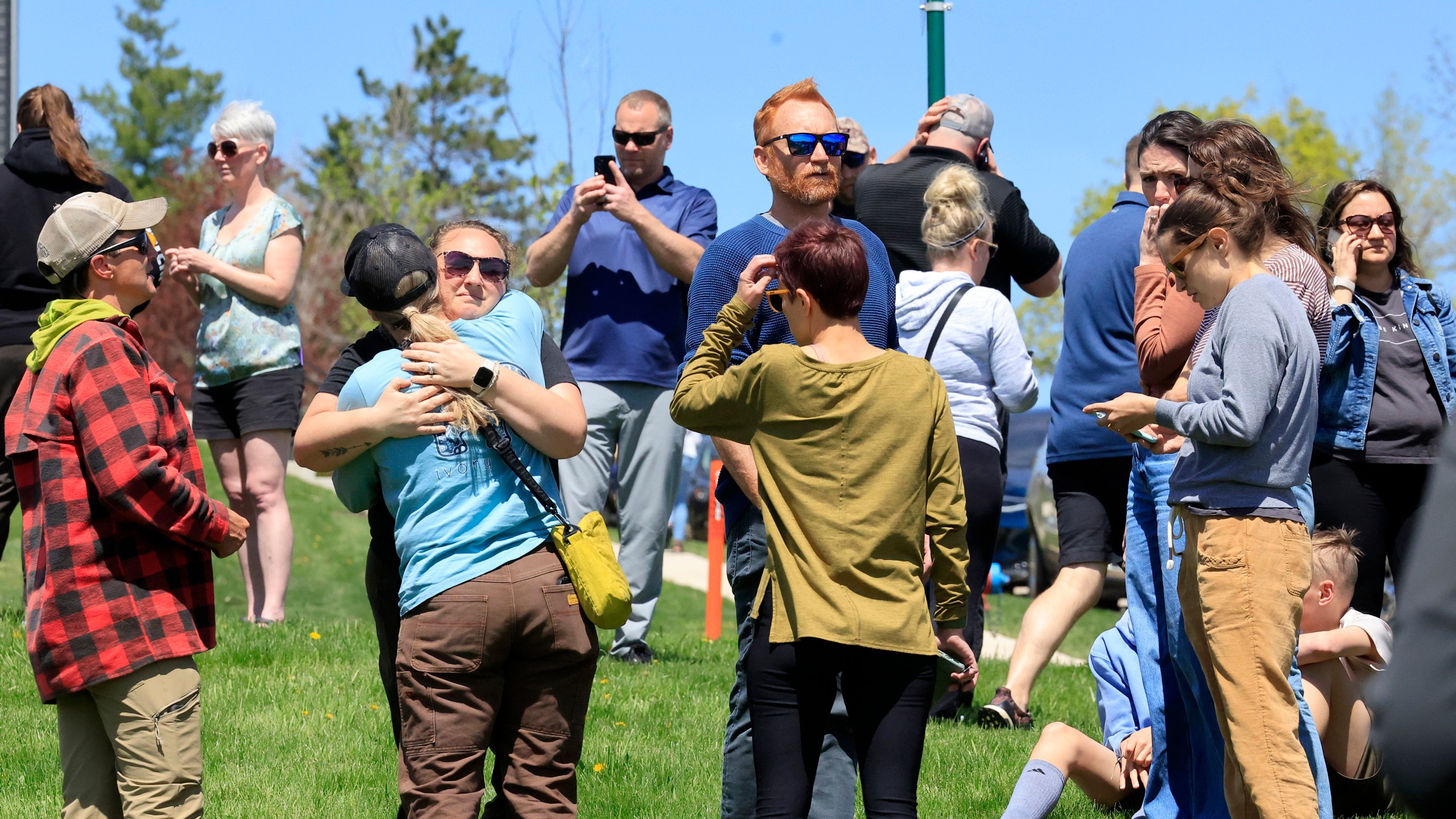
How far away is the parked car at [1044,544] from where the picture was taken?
47.0ft

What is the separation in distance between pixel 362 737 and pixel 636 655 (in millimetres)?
1754

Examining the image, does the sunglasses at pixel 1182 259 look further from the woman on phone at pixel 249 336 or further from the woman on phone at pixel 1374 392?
the woman on phone at pixel 249 336

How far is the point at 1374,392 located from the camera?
5.24 m

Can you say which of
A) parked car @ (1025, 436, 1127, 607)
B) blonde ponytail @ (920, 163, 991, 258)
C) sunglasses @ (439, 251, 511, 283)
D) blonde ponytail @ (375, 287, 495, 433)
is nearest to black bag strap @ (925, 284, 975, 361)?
blonde ponytail @ (920, 163, 991, 258)

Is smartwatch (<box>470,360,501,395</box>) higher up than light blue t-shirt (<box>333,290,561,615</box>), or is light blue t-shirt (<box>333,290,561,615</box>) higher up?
smartwatch (<box>470,360,501,395</box>)

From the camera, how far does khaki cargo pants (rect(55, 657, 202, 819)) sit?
3.40m

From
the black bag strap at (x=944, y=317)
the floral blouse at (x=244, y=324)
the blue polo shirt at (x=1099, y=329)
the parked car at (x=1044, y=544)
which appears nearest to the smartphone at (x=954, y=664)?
the blue polo shirt at (x=1099, y=329)

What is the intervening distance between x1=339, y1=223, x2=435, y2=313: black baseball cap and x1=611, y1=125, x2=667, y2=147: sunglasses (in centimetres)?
304

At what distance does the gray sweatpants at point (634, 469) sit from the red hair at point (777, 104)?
2.46m

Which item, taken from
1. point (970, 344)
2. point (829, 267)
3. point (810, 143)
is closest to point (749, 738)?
point (829, 267)

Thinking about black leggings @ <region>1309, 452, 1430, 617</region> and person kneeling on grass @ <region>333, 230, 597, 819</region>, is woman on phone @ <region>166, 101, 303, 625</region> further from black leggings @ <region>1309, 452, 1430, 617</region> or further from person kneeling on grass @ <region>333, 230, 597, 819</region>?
Answer: black leggings @ <region>1309, 452, 1430, 617</region>

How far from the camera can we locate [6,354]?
6.24 metres

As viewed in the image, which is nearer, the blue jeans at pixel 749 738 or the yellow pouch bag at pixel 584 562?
the yellow pouch bag at pixel 584 562

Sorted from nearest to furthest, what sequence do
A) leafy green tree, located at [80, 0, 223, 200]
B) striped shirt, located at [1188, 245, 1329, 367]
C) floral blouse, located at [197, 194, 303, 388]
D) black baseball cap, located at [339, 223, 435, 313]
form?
1. black baseball cap, located at [339, 223, 435, 313]
2. striped shirt, located at [1188, 245, 1329, 367]
3. floral blouse, located at [197, 194, 303, 388]
4. leafy green tree, located at [80, 0, 223, 200]
